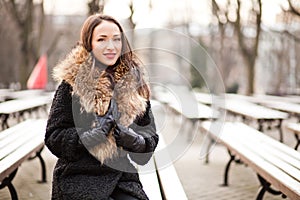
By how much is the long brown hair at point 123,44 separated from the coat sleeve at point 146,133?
120 millimetres

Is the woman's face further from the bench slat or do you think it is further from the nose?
the bench slat

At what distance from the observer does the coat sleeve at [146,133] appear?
8.29 feet

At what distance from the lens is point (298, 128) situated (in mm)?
5680

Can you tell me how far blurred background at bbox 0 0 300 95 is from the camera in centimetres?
1123

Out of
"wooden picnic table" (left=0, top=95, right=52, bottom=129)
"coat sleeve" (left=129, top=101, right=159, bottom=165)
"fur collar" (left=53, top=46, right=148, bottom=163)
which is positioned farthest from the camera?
"wooden picnic table" (left=0, top=95, right=52, bottom=129)

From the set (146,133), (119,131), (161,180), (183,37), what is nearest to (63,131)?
(119,131)

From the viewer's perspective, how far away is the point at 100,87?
248cm

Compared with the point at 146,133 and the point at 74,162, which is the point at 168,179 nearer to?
the point at 146,133

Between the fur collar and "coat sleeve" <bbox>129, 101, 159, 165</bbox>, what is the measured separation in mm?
49

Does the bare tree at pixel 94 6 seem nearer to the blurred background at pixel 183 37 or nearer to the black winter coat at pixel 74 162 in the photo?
the blurred background at pixel 183 37

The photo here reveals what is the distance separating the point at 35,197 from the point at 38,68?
12.1 m

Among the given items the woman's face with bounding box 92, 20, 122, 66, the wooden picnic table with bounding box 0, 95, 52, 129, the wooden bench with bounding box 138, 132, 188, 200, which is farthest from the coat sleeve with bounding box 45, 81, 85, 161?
the wooden picnic table with bounding box 0, 95, 52, 129

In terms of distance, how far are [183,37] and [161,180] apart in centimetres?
1219

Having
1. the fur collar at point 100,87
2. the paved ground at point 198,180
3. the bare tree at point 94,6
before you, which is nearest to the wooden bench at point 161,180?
the paved ground at point 198,180
